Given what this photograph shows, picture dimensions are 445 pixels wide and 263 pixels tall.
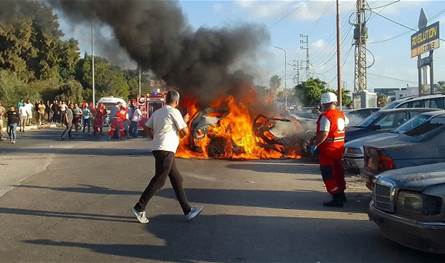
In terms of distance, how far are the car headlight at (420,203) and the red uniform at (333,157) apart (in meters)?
2.72

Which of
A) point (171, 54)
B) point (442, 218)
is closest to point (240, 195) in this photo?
point (442, 218)

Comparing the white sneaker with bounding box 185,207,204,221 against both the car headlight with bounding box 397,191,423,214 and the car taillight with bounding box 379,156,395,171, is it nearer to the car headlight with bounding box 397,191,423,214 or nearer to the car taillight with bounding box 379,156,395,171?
the car taillight with bounding box 379,156,395,171

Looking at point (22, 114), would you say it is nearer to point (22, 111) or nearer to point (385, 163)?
point (22, 111)

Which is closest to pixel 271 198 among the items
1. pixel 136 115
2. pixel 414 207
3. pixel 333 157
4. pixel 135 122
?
pixel 333 157

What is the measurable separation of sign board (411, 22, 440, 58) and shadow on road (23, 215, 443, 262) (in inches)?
845

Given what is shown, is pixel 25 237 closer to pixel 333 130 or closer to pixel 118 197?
pixel 118 197

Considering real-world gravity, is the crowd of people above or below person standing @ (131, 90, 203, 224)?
above

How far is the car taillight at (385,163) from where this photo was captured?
7.07 metres

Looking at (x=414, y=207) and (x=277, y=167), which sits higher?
(x=414, y=207)

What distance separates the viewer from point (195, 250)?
562 centimetres

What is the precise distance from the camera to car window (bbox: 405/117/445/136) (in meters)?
7.52

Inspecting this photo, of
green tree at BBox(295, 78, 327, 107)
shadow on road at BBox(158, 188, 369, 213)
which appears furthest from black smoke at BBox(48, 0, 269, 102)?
green tree at BBox(295, 78, 327, 107)

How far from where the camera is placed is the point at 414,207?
5.04 m

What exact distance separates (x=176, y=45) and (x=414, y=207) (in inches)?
476
